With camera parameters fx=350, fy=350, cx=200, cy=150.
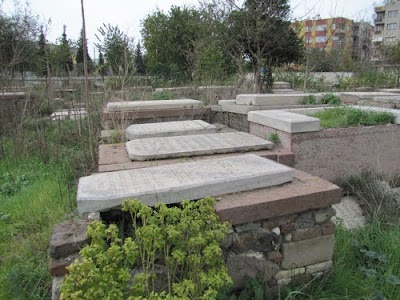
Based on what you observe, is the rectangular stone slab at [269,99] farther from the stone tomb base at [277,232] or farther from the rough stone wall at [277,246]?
the rough stone wall at [277,246]

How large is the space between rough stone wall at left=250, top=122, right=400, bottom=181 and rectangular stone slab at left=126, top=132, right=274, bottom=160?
0.31m

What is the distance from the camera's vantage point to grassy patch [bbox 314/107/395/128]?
11.8 feet

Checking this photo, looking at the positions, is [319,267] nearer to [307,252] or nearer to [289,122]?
[307,252]

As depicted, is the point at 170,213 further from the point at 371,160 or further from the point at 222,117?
the point at 222,117

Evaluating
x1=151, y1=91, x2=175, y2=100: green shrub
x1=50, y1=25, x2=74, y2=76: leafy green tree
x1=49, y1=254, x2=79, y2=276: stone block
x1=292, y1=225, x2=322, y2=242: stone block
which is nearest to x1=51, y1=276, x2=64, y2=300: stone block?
x1=49, y1=254, x2=79, y2=276: stone block

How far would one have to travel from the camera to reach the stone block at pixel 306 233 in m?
2.02


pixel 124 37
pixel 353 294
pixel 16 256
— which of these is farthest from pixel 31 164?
pixel 353 294

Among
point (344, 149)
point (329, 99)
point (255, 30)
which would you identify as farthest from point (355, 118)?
point (255, 30)

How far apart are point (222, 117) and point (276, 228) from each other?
306 centimetres

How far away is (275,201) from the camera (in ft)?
6.36

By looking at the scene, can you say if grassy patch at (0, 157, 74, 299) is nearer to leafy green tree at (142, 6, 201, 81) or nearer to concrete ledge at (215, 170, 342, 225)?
concrete ledge at (215, 170, 342, 225)

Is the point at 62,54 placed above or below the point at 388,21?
below

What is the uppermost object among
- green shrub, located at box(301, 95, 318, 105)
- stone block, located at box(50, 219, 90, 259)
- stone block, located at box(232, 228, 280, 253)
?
green shrub, located at box(301, 95, 318, 105)

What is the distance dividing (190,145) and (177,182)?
116 centimetres
